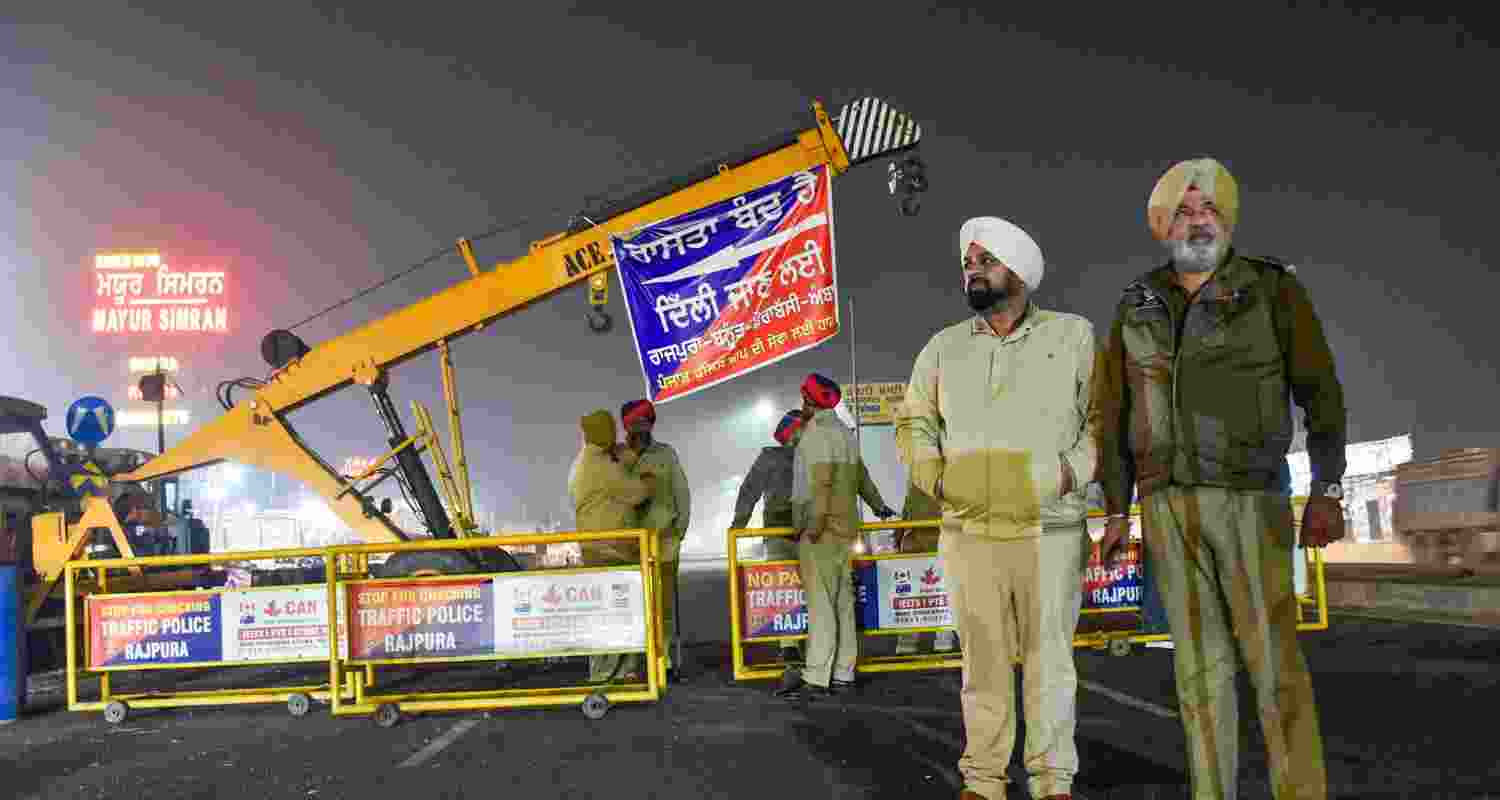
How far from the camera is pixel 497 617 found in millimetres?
7656

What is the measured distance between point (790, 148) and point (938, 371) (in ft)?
24.9

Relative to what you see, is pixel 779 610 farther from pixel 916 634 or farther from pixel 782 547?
pixel 916 634

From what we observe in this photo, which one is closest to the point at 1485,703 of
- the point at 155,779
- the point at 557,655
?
the point at 557,655

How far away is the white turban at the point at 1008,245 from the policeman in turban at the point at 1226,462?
0.58 meters

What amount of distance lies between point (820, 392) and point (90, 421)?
8400 millimetres

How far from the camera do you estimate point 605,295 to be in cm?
1153

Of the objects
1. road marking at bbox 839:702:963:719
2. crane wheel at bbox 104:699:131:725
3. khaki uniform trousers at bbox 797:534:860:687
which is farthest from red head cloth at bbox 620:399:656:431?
crane wheel at bbox 104:699:131:725

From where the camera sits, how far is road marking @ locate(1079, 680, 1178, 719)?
20.6ft

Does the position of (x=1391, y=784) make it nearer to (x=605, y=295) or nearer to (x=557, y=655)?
(x=557, y=655)

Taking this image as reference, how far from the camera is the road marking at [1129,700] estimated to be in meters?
6.27

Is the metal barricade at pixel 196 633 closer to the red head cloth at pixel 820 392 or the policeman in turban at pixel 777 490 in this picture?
the policeman in turban at pixel 777 490

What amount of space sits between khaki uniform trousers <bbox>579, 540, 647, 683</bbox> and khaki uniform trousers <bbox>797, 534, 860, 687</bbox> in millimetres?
1327

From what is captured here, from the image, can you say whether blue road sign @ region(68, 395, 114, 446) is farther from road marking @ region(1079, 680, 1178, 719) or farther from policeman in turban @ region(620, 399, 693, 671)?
road marking @ region(1079, 680, 1178, 719)

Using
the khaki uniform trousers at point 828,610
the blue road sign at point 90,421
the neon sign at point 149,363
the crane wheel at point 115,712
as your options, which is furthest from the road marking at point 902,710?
the neon sign at point 149,363
